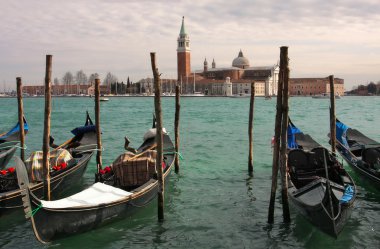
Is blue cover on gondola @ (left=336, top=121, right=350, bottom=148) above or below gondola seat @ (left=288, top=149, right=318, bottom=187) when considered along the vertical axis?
above

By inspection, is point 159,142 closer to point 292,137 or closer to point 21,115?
point 21,115

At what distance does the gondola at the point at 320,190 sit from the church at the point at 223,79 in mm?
76032

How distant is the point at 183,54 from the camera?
274ft

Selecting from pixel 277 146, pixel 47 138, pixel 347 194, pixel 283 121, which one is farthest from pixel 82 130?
pixel 347 194

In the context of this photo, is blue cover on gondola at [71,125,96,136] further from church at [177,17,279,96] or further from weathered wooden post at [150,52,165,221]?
church at [177,17,279,96]

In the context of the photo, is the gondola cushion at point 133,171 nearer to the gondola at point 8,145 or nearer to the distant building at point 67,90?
the gondola at point 8,145

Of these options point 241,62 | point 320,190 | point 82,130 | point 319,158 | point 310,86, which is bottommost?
point 320,190

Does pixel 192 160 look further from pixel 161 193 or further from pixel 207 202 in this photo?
pixel 161 193

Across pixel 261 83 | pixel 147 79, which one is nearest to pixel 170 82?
pixel 147 79

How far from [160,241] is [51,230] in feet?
4.19

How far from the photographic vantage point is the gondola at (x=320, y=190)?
15.5 feet

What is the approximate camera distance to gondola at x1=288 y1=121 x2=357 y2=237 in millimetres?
4738

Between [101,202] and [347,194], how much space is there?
9.61 feet

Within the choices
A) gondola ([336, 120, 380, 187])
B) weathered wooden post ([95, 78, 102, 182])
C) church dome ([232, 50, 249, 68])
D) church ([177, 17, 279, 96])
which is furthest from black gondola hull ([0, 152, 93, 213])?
church dome ([232, 50, 249, 68])
